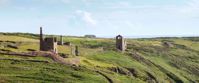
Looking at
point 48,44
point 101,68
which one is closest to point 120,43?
point 48,44

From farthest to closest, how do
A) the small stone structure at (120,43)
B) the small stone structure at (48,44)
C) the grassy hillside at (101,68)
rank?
1. the small stone structure at (120,43)
2. the small stone structure at (48,44)
3. the grassy hillside at (101,68)

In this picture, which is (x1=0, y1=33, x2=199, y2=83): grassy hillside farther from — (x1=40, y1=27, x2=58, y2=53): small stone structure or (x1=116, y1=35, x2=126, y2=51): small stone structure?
(x1=40, y1=27, x2=58, y2=53): small stone structure

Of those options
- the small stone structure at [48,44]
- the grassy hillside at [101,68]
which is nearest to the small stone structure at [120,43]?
the grassy hillside at [101,68]

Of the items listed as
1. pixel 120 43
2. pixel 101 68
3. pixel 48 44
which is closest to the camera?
pixel 101 68

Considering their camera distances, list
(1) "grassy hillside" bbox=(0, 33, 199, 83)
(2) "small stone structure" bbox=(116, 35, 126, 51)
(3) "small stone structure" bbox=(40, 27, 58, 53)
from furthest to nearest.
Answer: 1. (2) "small stone structure" bbox=(116, 35, 126, 51)
2. (3) "small stone structure" bbox=(40, 27, 58, 53)
3. (1) "grassy hillside" bbox=(0, 33, 199, 83)

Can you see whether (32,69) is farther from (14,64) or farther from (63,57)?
(63,57)

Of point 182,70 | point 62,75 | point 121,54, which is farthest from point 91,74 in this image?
point 182,70

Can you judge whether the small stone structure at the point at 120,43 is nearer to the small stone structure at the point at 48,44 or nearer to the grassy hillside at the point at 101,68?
the grassy hillside at the point at 101,68

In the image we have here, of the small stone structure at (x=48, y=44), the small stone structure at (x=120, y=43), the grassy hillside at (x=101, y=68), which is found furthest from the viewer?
the small stone structure at (x=120, y=43)

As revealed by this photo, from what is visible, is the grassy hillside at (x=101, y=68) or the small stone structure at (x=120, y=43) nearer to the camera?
the grassy hillside at (x=101, y=68)

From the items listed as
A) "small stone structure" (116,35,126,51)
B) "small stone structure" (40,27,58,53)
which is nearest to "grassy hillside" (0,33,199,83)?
"small stone structure" (116,35,126,51)

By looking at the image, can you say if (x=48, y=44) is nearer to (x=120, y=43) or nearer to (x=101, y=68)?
(x=101, y=68)

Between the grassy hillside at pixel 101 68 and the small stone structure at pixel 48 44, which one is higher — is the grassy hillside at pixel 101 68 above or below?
below

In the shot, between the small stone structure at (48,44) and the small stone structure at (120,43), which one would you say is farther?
the small stone structure at (120,43)
